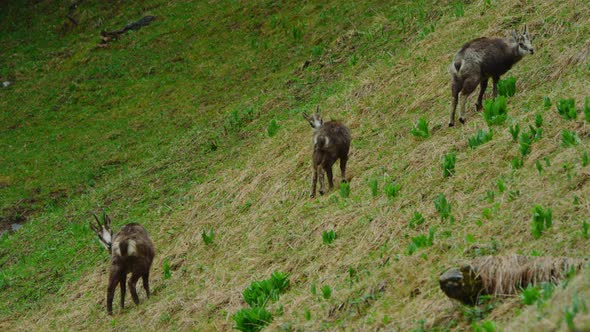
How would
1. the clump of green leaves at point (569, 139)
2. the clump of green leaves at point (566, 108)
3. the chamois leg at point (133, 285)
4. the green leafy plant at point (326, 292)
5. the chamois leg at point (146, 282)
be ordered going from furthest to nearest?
the chamois leg at point (146, 282)
the chamois leg at point (133, 285)
the clump of green leaves at point (566, 108)
the clump of green leaves at point (569, 139)
the green leafy plant at point (326, 292)

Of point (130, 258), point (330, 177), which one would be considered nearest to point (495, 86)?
point (330, 177)

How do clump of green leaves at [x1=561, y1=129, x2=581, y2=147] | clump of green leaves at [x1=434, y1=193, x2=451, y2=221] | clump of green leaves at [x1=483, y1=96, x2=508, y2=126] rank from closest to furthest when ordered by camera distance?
clump of green leaves at [x1=561, y1=129, x2=581, y2=147]
clump of green leaves at [x1=434, y1=193, x2=451, y2=221]
clump of green leaves at [x1=483, y1=96, x2=508, y2=126]

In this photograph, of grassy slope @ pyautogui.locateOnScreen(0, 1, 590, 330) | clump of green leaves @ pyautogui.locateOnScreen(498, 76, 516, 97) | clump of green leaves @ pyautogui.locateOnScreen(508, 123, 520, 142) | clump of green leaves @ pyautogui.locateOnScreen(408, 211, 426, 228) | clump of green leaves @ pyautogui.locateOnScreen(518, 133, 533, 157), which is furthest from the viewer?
clump of green leaves @ pyautogui.locateOnScreen(498, 76, 516, 97)

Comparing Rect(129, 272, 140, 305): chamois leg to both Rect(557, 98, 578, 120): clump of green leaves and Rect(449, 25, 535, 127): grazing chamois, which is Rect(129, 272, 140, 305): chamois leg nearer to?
Rect(449, 25, 535, 127): grazing chamois

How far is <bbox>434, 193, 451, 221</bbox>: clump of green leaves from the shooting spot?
938cm

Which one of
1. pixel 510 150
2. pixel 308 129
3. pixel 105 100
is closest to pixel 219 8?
pixel 105 100

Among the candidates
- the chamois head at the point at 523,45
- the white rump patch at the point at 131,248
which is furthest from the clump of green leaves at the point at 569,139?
the white rump patch at the point at 131,248

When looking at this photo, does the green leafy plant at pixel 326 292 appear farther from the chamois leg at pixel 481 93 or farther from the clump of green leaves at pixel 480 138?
the chamois leg at pixel 481 93

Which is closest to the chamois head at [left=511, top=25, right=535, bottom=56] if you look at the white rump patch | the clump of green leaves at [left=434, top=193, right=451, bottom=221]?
the clump of green leaves at [left=434, top=193, right=451, bottom=221]

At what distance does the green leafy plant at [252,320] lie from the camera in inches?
340

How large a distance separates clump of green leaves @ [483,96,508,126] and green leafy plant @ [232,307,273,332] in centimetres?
532

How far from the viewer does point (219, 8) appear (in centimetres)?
3528

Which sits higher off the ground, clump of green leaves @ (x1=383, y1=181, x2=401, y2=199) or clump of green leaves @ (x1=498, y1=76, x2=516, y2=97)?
clump of green leaves @ (x1=498, y1=76, x2=516, y2=97)

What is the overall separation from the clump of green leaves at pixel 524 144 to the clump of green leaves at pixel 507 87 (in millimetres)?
3141
